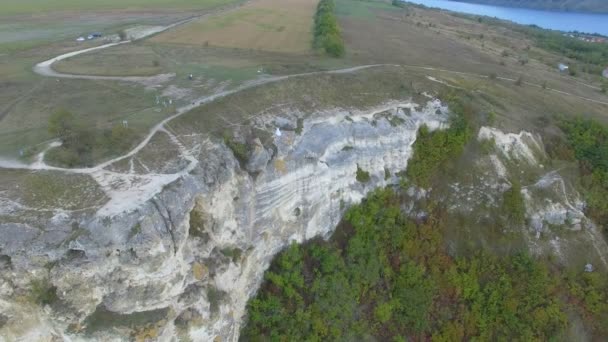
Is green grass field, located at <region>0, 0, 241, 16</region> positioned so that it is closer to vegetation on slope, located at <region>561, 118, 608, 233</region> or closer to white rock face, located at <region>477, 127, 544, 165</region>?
white rock face, located at <region>477, 127, 544, 165</region>

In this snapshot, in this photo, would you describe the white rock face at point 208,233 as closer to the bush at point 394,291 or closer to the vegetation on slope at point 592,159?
the bush at point 394,291

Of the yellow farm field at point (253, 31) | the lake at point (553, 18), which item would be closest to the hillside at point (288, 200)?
the yellow farm field at point (253, 31)

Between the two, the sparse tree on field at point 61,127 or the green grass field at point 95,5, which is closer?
the sparse tree on field at point 61,127

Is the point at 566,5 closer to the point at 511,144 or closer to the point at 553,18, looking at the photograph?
the point at 553,18

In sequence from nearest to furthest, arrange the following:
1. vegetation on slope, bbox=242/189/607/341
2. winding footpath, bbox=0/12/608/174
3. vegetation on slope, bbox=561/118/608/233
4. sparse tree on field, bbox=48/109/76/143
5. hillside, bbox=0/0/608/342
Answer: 1. hillside, bbox=0/0/608/342
2. winding footpath, bbox=0/12/608/174
3. sparse tree on field, bbox=48/109/76/143
4. vegetation on slope, bbox=242/189/607/341
5. vegetation on slope, bbox=561/118/608/233

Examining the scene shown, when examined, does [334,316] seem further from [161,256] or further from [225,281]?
[161,256]

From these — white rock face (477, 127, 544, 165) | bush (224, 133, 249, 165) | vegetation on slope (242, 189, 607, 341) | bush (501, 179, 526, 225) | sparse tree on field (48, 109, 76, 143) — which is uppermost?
sparse tree on field (48, 109, 76, 143)

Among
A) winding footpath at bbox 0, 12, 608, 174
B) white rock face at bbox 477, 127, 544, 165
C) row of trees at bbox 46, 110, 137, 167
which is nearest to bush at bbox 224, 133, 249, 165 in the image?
winding footpath at bbox 0, 12, 608, 174
